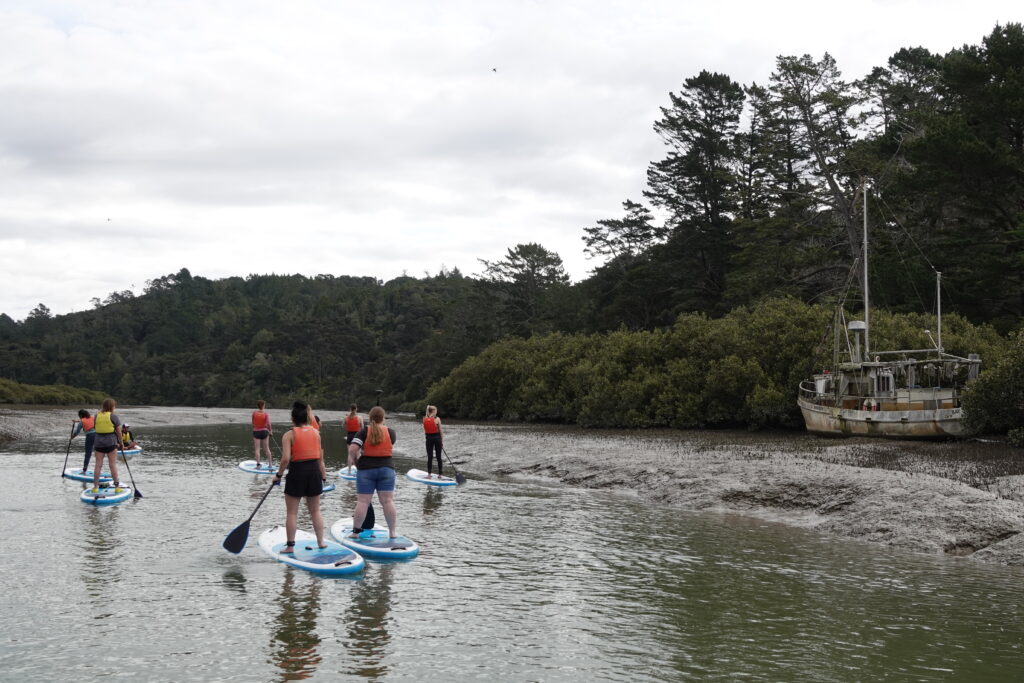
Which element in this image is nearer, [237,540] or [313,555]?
[313,555]

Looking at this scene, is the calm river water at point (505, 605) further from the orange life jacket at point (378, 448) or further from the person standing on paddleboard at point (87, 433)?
the person standing on paddleboard at point (87, 433)

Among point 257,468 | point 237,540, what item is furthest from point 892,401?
point 237,540

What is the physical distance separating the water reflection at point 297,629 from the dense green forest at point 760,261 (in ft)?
77.1

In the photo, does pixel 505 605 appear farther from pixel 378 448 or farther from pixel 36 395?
pixel 36 395

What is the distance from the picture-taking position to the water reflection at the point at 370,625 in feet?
26.8

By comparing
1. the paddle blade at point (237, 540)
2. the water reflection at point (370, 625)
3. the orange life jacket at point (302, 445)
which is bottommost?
the water reflection at point (370, 625)

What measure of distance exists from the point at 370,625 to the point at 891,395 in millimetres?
26562

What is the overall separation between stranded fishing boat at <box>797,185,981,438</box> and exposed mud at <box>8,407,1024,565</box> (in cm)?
125

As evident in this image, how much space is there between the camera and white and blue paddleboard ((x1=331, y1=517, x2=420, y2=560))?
13.0 metres

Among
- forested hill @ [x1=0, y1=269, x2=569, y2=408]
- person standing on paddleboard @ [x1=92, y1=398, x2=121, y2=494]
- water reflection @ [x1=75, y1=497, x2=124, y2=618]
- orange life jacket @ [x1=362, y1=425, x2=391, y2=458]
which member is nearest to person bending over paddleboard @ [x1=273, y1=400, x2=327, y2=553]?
orange life jacket @ [x1=362, y1=425, x2=391, y2=458]

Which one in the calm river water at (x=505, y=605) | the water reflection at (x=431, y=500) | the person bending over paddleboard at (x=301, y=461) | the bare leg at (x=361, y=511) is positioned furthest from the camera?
the water reflection at (x=431, y=500)

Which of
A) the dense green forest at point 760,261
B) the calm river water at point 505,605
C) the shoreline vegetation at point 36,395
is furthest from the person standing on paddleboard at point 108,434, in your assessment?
the shoreline vegetation at point 36,395

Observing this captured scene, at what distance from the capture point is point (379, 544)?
43.7 ft

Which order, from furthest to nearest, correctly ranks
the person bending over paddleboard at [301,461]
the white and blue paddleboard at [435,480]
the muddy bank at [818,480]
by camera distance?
the white and blue paddleboard at [435,480], the muddy bank at [818,480], the person bending over paddleboard at [301,461]
